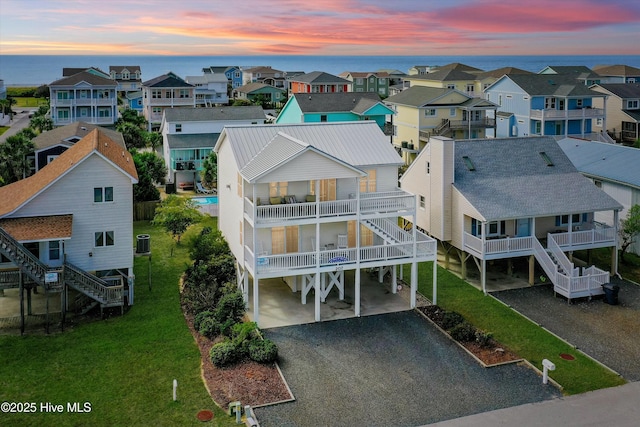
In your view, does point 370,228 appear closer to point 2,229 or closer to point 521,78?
point 2,229

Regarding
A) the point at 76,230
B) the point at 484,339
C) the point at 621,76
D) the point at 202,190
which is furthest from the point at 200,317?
the point at 621,76

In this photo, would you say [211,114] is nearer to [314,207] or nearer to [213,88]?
[314,207]

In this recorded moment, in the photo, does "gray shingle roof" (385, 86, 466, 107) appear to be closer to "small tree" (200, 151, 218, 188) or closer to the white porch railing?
"small tree" (200, 151, 218, 188)

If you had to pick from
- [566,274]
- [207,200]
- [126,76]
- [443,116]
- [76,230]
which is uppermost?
[126,76]

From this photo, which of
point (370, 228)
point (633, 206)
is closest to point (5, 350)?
point (370, 228)

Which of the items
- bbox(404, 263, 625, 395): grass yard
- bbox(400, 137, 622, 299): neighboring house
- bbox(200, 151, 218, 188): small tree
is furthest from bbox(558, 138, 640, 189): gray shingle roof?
bbox(200, 151, 218, 188): small tree

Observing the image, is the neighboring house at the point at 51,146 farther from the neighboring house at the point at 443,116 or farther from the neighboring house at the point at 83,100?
the neighboring house at the point at 443,116

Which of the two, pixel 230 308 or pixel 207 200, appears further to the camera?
Result: pixel 207 200
